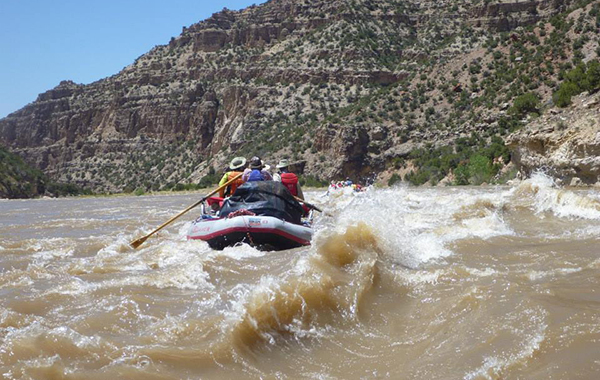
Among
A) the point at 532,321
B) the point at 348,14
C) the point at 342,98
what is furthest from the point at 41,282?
the point at 348,14

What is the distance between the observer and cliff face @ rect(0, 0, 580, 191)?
182 ft

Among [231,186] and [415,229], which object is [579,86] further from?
[231,186]

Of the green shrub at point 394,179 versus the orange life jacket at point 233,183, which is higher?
the orange life jacket at point 233,183

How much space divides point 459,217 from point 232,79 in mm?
82845

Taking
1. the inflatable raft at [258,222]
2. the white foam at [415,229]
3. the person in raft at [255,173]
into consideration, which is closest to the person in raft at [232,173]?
the person in raft at [255,173]

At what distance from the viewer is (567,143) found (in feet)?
57.4

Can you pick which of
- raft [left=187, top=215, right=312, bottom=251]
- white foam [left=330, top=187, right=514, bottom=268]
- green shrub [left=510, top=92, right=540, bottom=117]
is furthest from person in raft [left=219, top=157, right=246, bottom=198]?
green shrub [left=510, top=92, right=540, bottom=117]

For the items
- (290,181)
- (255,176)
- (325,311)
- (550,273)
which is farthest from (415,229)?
(325,311)

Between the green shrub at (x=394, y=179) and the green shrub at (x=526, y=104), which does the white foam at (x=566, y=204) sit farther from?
the green shrub at (x=394, y=179)

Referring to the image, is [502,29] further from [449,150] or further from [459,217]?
[459,217]

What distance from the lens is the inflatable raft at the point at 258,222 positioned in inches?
299

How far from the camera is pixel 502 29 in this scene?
6906 centimetres

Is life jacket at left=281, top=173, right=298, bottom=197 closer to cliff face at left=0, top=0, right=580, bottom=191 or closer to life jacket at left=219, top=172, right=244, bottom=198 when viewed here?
life jacket at left=219, top=172, right=244, bottom=198

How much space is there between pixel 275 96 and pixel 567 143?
64114 mm
